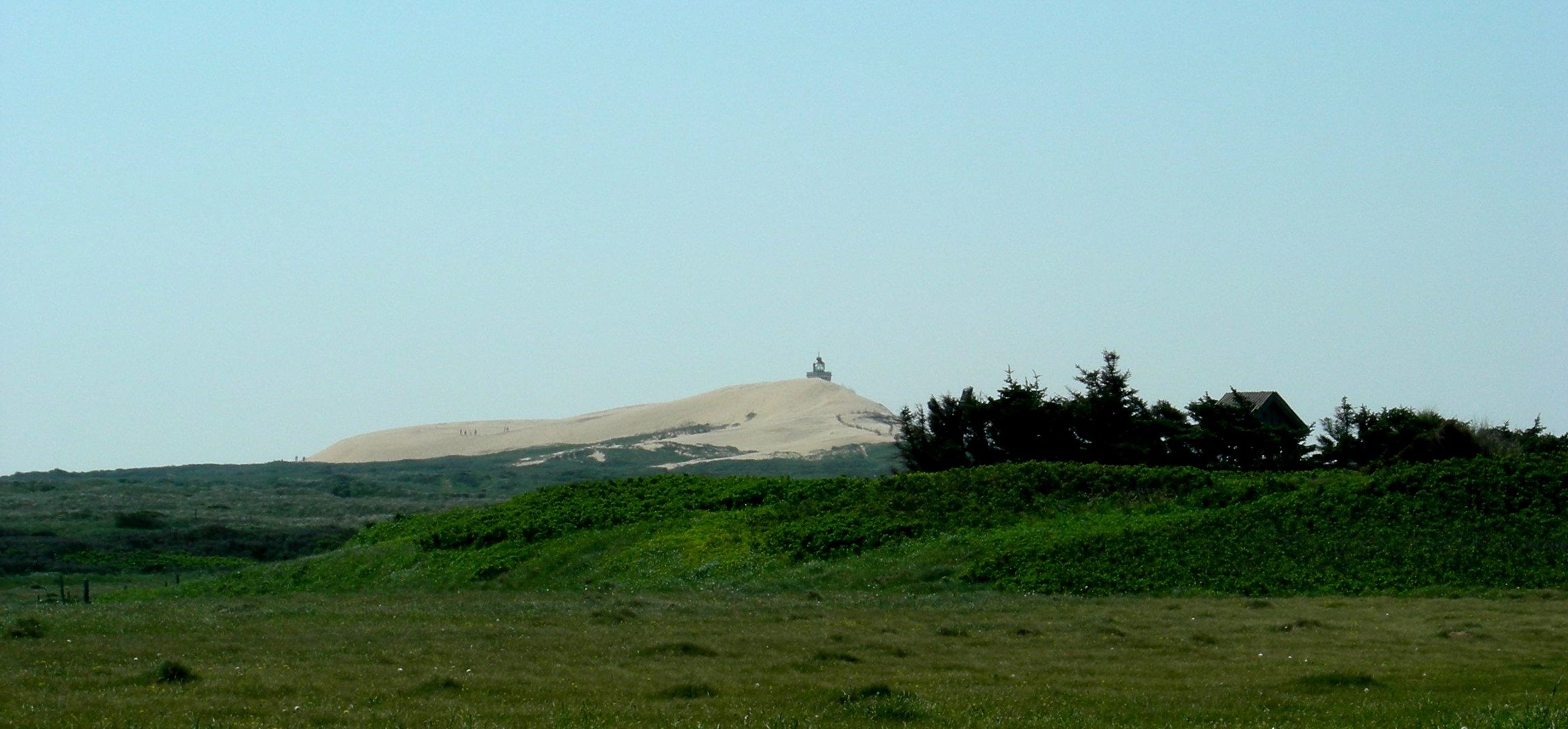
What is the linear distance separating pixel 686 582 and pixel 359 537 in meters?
17.6

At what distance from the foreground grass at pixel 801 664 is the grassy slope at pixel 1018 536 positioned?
112 inches

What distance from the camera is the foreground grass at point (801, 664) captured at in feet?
50.3

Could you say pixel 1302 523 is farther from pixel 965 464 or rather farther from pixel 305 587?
pixel 305 587

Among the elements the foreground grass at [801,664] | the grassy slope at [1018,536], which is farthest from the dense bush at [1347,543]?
the foreground grass at [801,664]

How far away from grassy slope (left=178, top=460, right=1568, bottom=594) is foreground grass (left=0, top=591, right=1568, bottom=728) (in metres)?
2.83

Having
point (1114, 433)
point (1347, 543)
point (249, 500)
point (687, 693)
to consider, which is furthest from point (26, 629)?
point (249, 500)

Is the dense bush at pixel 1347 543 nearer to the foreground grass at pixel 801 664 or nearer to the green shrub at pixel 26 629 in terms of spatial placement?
the foreground grass at pixel 801 664

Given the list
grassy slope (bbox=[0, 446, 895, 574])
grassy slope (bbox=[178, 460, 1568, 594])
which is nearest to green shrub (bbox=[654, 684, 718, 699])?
grassy slope (bbox=[178, 460, 1568, 594])

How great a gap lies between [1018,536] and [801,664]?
58.5 feet

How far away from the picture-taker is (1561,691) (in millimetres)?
16734

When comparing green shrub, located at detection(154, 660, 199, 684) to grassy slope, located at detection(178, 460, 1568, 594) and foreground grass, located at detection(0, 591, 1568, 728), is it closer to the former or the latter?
foreground grass, located at detection(0, 591, 1568, 728)

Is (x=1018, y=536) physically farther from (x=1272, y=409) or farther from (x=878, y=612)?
(x=1272, y=409)

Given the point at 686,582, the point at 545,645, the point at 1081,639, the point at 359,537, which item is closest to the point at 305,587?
the point at 359,537

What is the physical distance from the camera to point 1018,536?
3691 centimetres
